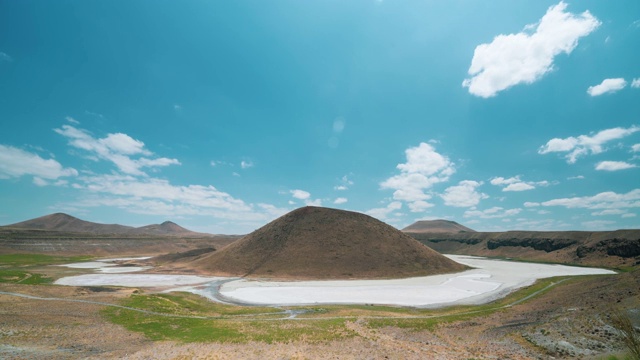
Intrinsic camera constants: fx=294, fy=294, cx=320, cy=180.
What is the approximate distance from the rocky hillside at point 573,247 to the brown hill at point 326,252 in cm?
6540

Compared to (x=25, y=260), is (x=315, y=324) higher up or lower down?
higher up

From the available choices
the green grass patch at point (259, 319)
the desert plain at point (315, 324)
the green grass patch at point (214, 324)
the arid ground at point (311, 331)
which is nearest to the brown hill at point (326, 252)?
the desert plain at point (315, 324)

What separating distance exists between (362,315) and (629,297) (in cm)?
2712

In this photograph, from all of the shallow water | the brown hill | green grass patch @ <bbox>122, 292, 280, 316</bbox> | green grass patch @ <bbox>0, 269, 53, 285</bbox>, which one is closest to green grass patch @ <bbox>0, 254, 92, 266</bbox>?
green grass patch @ <bbox>0, 269, 53, 285</bbox>

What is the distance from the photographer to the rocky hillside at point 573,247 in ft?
363

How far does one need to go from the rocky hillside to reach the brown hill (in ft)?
215

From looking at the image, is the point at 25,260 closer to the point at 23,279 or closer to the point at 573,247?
the point at 23,279

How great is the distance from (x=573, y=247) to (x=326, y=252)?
12726 centimetres

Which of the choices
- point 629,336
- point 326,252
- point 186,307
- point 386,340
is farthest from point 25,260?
point 629,336

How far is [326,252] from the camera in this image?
9512cm

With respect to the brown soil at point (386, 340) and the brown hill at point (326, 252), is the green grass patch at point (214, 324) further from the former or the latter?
the brown hill at point (326, 252)

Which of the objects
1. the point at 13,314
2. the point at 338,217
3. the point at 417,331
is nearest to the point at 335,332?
the point at 417,331

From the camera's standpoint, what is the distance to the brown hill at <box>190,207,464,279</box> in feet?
285

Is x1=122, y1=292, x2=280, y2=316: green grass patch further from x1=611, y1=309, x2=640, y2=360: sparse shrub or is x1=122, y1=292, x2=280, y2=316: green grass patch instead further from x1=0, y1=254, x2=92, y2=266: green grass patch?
x1=0, y1=254, x2=92, y2=266: green grass patch
